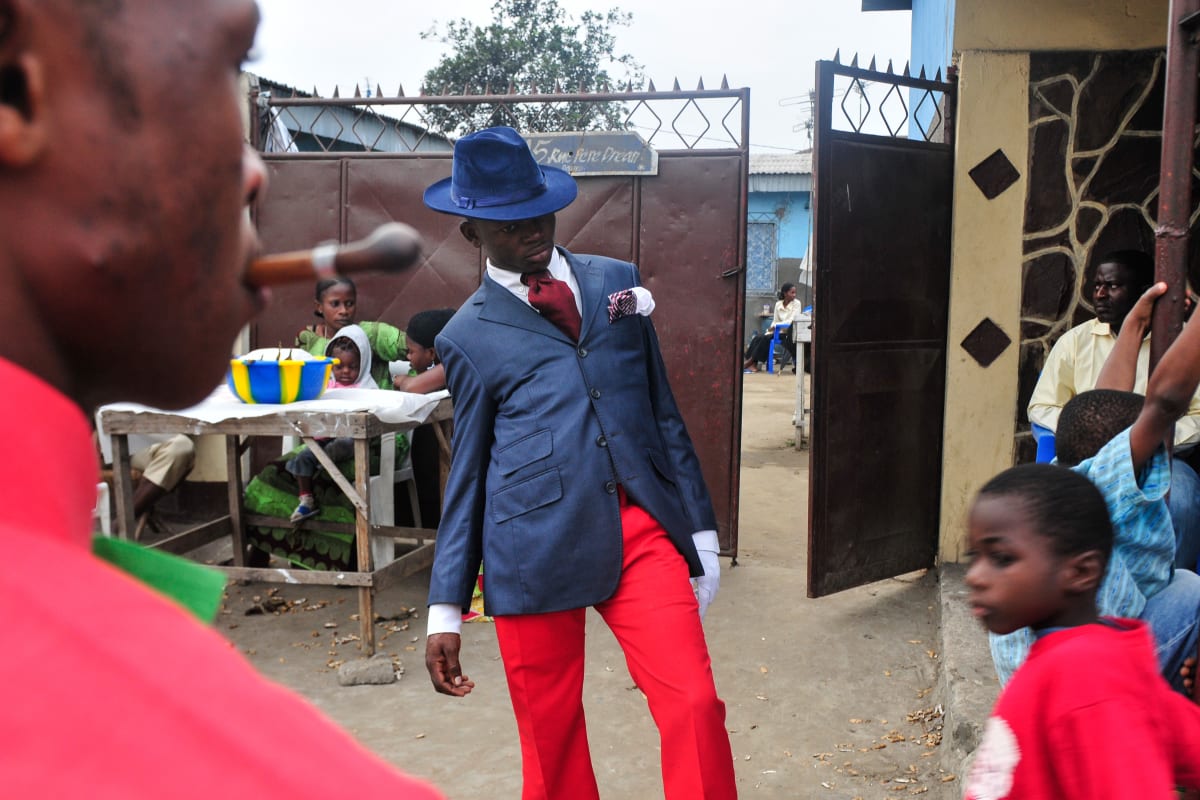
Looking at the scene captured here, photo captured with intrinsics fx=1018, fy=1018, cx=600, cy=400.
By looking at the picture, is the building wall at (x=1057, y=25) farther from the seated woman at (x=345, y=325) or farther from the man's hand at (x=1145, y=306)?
the seated woman at (x=345, y=325)

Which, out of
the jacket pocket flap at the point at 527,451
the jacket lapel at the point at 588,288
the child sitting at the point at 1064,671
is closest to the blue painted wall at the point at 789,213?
the jacket lapel at the point at 588,288

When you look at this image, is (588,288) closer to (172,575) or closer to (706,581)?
(706,581)

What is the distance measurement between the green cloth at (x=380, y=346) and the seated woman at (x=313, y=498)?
0.11 meters

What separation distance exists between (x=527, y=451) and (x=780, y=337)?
16.9 metres

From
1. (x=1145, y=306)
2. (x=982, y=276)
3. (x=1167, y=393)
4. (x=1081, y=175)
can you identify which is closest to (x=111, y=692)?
(x=1167, y=393)

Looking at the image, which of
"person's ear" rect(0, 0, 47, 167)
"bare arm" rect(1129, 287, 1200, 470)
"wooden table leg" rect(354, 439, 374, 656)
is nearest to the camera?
"person's ear" rect(0, 0, 47, 167)

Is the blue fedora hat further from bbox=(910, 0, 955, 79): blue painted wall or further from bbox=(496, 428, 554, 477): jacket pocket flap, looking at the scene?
bbox=(910, 0, 955, 79): blue painted wall

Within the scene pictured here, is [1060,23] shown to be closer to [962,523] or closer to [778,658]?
[962,523]

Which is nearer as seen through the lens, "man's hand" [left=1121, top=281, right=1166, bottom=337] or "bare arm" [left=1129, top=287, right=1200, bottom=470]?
"bare arm" [left=1129, top=287, right=1200, bottom=470]

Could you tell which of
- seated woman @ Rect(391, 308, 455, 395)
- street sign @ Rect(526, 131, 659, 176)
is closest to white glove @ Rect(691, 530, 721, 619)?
seated woman @ Rect(391, 308, 455, 395)


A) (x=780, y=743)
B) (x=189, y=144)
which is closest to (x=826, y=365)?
(x=780, y=743)

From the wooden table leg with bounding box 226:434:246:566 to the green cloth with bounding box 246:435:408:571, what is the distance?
69mm

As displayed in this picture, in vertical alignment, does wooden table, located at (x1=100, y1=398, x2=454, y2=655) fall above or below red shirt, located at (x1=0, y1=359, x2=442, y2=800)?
below

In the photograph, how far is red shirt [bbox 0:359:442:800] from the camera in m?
0.35
